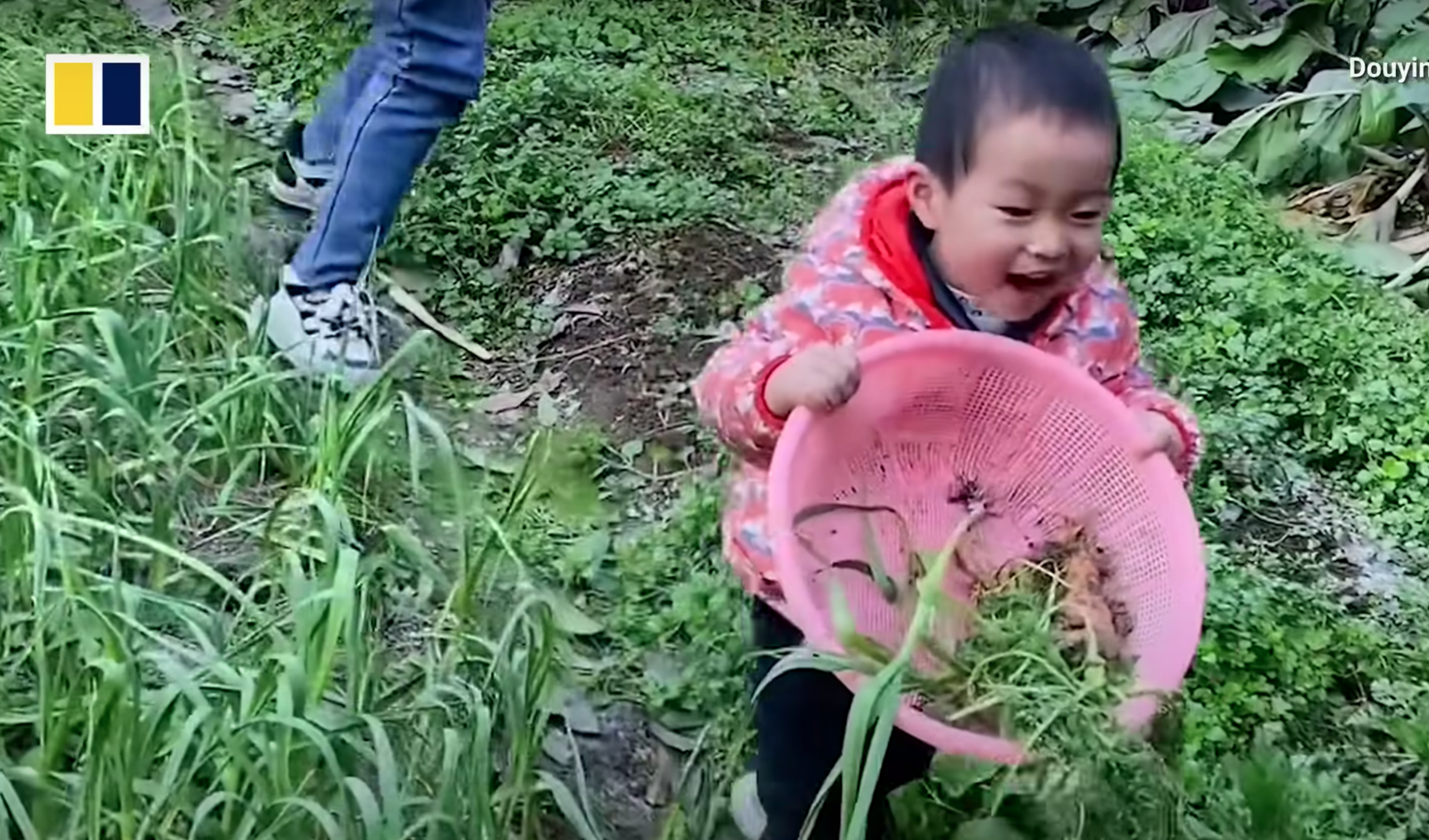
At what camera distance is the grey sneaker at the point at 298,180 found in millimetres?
1440

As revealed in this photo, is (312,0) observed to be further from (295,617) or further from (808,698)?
(808,698)

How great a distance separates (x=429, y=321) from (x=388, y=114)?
14 centimetres

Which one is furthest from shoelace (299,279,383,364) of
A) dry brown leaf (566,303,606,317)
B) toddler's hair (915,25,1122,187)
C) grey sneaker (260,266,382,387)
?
toddler's hair (915,25,1122,187)

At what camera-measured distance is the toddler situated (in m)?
0.90

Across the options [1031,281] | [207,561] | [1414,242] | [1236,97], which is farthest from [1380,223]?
[207,561]

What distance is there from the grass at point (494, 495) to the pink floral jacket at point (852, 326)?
14 cm

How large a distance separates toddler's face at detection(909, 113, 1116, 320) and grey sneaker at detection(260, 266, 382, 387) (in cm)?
48

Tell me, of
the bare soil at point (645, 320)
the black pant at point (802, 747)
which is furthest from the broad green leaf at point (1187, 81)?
the black pant at point (802, 747)

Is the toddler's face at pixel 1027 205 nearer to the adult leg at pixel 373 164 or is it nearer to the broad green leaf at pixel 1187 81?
the adult leg at pixel 373 164

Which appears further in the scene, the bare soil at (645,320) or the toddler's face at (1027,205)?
the bare soil at (645,320)

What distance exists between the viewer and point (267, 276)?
1.40m

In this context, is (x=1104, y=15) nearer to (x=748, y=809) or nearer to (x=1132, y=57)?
(x=1132, y=57)

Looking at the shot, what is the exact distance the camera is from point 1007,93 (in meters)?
0.90

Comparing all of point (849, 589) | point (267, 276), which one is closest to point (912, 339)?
point (849, 589)
